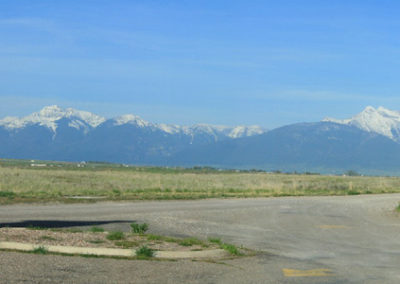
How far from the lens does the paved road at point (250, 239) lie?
11664 millimetres

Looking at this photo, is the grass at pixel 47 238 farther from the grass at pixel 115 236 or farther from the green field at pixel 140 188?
the green field at pixel 140 188

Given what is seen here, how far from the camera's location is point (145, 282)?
11.1 metres

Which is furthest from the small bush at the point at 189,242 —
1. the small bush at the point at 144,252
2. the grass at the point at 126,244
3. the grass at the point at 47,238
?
the grass at the point at 47,238

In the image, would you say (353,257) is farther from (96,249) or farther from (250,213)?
(250,213)

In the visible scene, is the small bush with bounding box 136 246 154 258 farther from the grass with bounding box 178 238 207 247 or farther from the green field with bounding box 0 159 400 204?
the green field with bounding box 0 159 400 204

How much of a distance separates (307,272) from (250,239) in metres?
5.03

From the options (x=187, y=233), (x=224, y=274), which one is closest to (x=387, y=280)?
(x=224, y=274)

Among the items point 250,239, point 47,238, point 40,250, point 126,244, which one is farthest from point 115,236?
point 250,239

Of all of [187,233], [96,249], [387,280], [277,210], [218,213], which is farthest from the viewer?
[277,210]

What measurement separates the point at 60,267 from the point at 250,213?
1464cm

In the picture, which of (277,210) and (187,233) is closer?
(187,233)

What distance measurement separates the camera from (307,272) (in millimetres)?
12875

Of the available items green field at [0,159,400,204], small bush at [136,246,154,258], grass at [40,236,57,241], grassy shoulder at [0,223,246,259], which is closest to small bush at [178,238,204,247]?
grassy shoulder at [0,223,246,259]

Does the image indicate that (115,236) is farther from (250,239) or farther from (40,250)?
(250,239)
